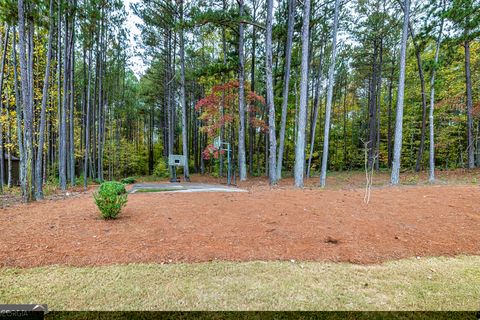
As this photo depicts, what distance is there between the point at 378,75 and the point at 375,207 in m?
12.6

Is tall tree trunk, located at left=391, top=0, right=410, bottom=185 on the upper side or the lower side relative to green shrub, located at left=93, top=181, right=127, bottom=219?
upper

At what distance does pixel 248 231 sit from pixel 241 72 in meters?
9.00

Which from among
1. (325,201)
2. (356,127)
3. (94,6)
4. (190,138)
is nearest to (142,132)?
(190,138)

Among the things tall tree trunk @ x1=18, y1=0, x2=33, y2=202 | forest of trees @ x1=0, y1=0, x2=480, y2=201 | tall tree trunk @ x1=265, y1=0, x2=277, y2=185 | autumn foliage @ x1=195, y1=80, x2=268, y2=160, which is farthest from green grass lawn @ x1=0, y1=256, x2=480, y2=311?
autumn foliage @ x1=195, y1=80, x2=268, y2=160

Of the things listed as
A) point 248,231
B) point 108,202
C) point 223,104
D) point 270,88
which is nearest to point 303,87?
point 270,88

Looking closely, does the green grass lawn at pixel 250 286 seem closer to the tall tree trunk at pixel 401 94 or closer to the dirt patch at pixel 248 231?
the dirt patch at pixel 248 231

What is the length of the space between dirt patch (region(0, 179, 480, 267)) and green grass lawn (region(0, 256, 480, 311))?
9.0 inches

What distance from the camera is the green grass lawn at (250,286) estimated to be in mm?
1815

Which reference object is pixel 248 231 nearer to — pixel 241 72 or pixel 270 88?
pixel 270 88

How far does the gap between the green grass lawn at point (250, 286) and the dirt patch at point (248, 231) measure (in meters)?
0.23

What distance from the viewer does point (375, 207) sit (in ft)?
15.1

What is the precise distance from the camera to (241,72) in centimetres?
1068

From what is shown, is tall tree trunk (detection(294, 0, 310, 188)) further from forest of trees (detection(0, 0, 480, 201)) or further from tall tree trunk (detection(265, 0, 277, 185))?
tall tree trunk (detection(265, 0, 277, 185))

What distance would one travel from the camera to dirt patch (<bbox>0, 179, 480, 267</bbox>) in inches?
108
